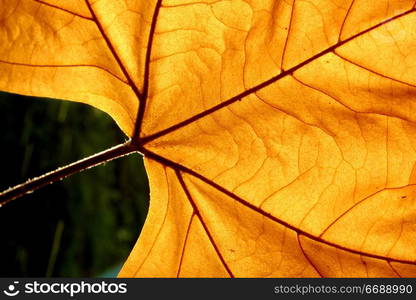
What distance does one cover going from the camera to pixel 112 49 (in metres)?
0.83

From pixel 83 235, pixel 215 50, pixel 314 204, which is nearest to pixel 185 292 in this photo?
pixel 314 204

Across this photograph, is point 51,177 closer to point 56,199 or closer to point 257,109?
point 257,109

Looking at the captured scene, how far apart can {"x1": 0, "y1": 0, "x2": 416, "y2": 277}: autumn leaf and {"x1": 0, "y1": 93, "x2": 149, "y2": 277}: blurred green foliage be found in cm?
169

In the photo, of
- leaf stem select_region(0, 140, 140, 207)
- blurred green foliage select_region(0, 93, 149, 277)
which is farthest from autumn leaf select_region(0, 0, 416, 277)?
blurred green foliage select_region(0, 93, 149, 277)

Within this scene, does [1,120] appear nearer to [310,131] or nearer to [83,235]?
[83,235]

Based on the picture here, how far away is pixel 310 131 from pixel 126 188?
3751 mm

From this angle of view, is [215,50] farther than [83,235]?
No

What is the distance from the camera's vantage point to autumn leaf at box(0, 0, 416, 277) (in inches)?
30.0

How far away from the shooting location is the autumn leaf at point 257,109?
0.76 meters

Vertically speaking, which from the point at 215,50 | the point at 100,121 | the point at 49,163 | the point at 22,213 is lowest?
the point at 215,50

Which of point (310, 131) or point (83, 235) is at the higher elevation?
point (83, 235)

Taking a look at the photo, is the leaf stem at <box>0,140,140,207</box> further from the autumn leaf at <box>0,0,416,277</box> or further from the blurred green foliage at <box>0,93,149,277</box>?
the blurred green foliage at <box>0,93,149,277</box>

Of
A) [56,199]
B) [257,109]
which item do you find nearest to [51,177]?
[257,109]

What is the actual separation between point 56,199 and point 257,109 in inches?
93.8
